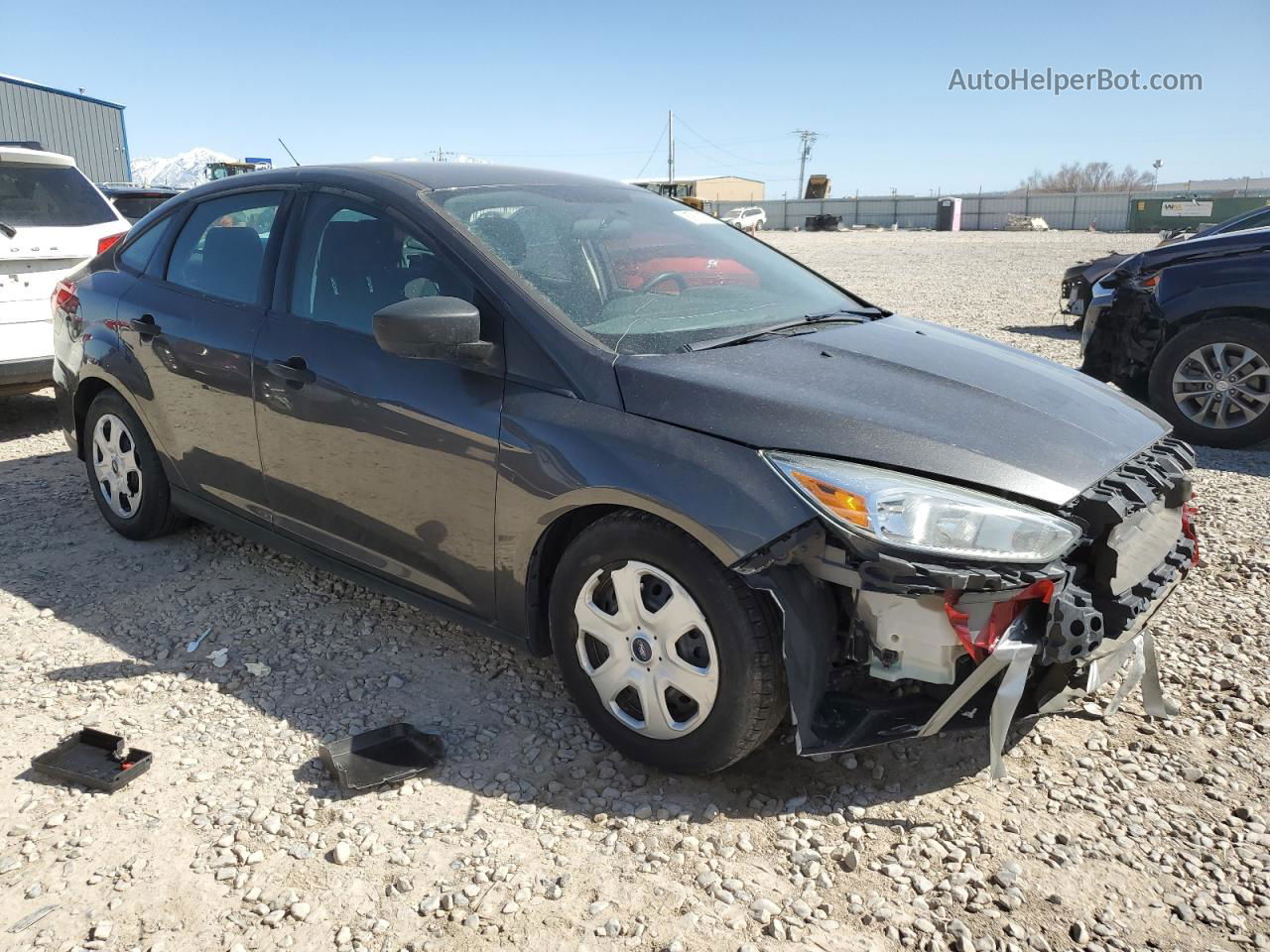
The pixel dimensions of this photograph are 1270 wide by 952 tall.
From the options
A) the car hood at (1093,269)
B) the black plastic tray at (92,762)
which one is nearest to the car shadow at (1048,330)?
the car hood at (1093,269)

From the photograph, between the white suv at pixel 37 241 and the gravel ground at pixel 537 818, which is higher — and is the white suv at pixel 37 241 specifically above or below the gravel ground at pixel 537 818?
above

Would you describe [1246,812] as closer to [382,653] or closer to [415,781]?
[415,781]

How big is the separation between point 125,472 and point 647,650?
3.18 metres

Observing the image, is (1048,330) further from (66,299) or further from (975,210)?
(975,210)

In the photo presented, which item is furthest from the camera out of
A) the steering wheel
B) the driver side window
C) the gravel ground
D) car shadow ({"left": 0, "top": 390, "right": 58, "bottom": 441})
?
car shadow ({"left": 0, "top": 390, "right": 58, "bottom": 441})

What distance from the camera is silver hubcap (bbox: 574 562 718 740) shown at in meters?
2.63

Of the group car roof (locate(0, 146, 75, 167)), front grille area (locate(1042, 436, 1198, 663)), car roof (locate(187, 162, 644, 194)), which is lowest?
front grille area (locate(1042, 436, 1198, 663))

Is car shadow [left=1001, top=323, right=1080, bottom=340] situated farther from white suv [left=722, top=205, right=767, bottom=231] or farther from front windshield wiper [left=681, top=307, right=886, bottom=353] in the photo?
white suv [left=722, top=205, right=767, bottom=231]

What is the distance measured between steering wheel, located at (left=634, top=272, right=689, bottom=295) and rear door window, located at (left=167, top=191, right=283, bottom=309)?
1.57 meters

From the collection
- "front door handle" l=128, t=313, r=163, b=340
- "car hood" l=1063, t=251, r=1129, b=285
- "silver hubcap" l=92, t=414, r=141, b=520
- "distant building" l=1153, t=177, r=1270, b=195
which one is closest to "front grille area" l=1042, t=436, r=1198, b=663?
"front door handle" l=128, t=313, r=163, b=340

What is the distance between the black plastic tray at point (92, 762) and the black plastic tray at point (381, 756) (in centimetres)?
55

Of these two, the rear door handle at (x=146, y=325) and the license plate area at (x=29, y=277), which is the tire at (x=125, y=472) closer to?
the rear door handle at (x=146, y=325)

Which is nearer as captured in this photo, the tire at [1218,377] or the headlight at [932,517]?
the headlight at [932,517]

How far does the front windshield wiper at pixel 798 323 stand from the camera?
9.95 feet
